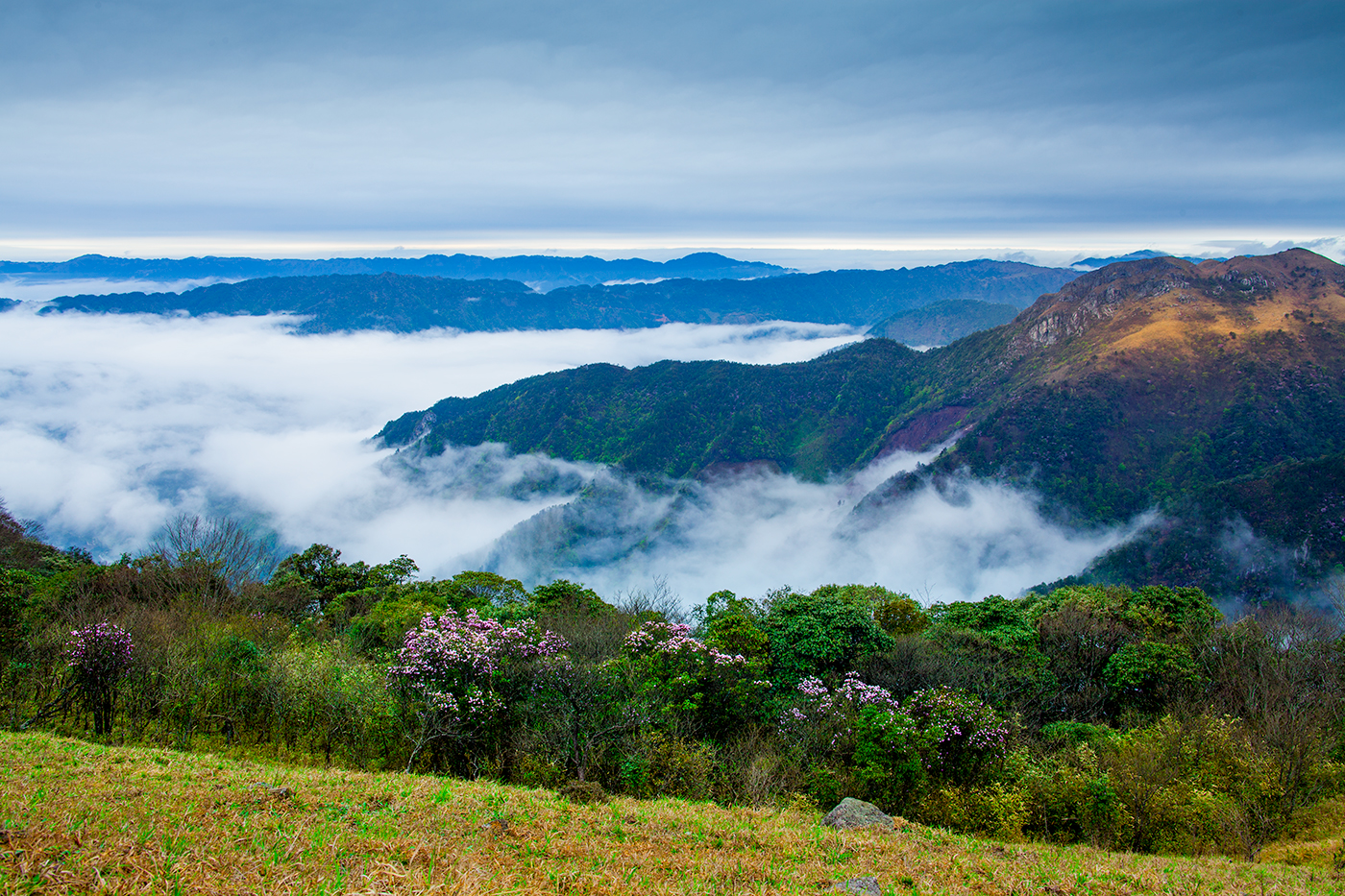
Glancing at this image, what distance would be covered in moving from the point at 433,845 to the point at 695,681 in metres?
15.4

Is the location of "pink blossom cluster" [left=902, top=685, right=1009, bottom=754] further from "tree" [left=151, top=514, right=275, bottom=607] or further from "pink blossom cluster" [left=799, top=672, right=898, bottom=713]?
"tree" [left=151, top=514, right=275, bottom=607]

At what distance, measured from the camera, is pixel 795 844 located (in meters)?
14.6

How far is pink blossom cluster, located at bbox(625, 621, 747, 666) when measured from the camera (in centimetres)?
2667

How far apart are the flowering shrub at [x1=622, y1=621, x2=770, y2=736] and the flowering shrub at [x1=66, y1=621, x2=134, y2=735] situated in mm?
19584

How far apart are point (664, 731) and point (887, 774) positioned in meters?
8.09

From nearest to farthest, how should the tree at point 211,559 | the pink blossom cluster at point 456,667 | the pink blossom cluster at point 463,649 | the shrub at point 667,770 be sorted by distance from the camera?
1. the shrub at point 667,770
2. the pink blossom cluster at point 456,667
3. the pink blossom cluster at point 463,649
4. the tree at point 211,559

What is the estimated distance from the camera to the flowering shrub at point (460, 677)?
23.7m

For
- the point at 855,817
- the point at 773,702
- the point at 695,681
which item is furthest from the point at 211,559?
the point at 855,817

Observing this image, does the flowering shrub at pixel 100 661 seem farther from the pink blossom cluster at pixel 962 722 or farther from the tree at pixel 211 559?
the pink blossom cluster at pixel 962 722

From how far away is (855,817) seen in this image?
18172 mm

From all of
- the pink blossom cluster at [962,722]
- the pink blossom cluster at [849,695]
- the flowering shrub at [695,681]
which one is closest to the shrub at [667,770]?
the flowering shrub at [695,681]

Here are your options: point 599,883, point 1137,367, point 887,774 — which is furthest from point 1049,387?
point 599,883

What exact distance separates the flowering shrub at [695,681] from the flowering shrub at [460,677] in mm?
4039

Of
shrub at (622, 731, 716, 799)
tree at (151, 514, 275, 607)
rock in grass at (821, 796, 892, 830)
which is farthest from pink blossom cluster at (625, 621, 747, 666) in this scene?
tree at (151, 514, 275, 607)
